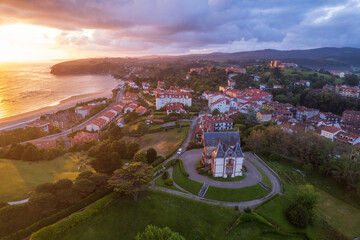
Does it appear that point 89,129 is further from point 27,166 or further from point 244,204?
point 244,204

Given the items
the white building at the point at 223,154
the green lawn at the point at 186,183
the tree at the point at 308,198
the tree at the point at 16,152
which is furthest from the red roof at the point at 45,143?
the tree at the point at 308,198

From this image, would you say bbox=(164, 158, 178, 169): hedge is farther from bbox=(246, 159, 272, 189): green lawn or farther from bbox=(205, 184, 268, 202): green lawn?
bbox=(246, 159, 272, 189): green lawn

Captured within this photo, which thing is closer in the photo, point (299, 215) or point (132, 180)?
point (299, 215)

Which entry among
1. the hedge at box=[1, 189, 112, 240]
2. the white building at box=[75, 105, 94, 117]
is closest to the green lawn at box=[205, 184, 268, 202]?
the hedge at box=[1, 189, 112, 240]

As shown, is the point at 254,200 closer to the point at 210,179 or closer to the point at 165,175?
the point at 210,179

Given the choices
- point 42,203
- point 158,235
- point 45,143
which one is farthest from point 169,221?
point 45,143

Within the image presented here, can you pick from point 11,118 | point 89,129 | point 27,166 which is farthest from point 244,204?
point 11,118
